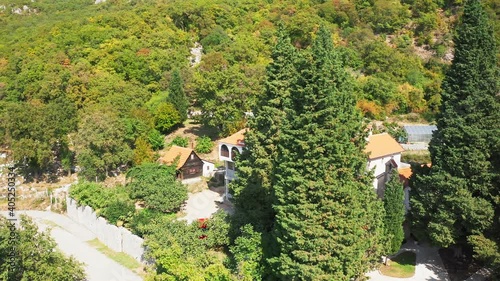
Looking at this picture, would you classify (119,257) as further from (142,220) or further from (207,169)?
(207,169)

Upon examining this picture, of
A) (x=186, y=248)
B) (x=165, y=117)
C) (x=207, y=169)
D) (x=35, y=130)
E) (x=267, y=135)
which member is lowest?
(x=207, y=169)

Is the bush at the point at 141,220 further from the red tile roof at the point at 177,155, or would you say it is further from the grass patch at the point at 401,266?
the grass patch at the point at 401,266

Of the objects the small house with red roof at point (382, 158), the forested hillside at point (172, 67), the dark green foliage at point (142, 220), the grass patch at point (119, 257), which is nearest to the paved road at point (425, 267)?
the small house with red roof at point (382, 158)

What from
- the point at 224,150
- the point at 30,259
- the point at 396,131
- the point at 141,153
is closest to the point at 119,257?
the point at 30,259

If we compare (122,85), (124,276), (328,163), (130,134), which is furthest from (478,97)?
(122,85)

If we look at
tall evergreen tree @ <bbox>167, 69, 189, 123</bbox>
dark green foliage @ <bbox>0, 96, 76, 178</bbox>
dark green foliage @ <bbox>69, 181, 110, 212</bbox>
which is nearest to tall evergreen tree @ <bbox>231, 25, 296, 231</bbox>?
dark green foliage @ <bbox>69, 181, 110, 212</bbox>

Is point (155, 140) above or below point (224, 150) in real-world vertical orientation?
below

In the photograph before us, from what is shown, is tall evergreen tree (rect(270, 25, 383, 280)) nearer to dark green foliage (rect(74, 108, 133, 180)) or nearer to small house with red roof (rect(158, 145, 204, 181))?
small house with red roof (rect(158, 145, 204, 181))
